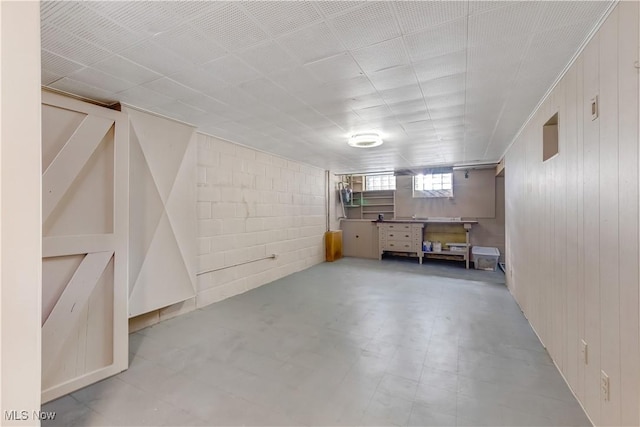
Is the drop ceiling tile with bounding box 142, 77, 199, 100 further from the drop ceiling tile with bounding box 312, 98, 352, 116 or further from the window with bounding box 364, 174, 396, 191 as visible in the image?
the window with bounding box 364, 174, 396, 191

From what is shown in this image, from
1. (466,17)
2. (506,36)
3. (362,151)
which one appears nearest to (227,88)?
(466,17)

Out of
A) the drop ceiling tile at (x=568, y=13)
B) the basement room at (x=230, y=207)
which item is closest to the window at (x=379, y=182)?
the basement room at (x=230, y=207)

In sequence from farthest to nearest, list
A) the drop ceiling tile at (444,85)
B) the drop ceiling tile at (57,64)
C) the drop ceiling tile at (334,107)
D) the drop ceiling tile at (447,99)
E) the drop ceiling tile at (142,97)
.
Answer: the drop ceiling tile at (334,107) → the drop ceiling tile at (447,99) → the drop ceiling tile at (142,97) → the drop ceiling tile at (444,85) → the drop ceiling tile at (57,64)

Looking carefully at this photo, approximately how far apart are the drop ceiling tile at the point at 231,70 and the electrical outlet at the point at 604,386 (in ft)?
9.57

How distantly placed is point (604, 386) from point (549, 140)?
2053 mm

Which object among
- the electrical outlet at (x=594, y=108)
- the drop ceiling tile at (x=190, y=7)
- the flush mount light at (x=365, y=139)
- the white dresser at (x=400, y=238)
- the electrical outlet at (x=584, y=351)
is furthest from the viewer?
the white dresser at (x=400, y=238)

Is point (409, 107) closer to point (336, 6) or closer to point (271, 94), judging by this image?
point (271, 94)

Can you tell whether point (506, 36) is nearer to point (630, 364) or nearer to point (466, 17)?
point (466, 17)

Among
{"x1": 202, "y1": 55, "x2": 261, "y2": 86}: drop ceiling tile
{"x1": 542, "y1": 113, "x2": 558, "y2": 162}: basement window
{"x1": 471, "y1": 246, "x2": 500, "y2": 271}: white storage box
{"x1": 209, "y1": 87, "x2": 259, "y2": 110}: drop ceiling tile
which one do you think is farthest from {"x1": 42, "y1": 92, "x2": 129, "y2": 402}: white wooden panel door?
{"x1": 471, "y1": 246, "x2": 500, "y2": 271}: white storage box

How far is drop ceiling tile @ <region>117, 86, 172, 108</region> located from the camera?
2.40 m

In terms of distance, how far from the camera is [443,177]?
729 centimetres

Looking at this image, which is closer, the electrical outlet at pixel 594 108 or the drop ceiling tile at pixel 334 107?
the electrical outlet at pixel 594 108

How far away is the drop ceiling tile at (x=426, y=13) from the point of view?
1401mm

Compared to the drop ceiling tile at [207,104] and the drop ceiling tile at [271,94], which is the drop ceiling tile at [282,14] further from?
the drop ceiling tile at [207,104]
